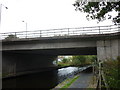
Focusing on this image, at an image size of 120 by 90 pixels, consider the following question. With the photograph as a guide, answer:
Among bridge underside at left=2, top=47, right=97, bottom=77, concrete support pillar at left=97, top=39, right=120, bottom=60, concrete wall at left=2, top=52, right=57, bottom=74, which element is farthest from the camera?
concrete wall at left=2, top=52, right=57, bottom=74

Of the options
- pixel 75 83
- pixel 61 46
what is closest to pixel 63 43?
pixel 61 46

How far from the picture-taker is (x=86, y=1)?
32.2ft

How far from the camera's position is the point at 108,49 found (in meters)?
18.2

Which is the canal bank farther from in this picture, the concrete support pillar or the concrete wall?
the concrete wall

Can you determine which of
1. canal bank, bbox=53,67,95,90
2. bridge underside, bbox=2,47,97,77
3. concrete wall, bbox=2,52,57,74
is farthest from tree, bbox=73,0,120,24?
concrete wall, bbox=2,52,57,74

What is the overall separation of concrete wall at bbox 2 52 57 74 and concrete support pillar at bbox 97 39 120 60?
614 inches

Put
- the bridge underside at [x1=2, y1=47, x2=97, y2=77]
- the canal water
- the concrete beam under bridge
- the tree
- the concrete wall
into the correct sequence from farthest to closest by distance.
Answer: the concrete wall → the bridge underside at [x1=2, y1=47, x2=97, y2=77] → the concrete beam under bridge → the canal water → the tree

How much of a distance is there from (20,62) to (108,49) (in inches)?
696

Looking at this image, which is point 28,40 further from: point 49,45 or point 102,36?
point 102,36

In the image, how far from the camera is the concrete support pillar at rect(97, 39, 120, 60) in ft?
57.9

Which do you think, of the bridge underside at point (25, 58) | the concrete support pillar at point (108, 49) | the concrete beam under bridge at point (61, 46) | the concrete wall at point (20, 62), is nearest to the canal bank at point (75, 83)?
the concrete support pillar at point (108, 49)

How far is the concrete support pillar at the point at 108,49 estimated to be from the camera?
1766 centimetres

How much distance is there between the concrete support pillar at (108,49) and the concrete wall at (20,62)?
1560 cm

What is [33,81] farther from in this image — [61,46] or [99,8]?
[99,8]
